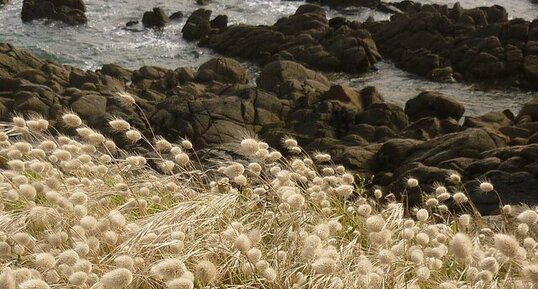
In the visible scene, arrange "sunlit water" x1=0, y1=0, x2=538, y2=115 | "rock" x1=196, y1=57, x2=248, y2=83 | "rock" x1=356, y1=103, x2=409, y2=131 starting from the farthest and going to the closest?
"sunlit water" x1=0, y1=0, x2=538, y2=115
"rock" x1=196, y1=57, x2=248, y2=83
"rock" x1=356, y1=103, x2=409, y2=131

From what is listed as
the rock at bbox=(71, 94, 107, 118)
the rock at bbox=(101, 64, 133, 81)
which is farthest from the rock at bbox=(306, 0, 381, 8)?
the rock at bbox=(71, 94, 107, 118)

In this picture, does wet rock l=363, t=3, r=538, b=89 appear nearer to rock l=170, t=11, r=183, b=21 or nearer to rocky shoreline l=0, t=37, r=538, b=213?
rocky shoreline l=0, t=37, r=538, b=213

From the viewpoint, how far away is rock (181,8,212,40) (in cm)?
3372

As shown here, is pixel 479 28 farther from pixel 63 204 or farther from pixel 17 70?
pixel 63 204

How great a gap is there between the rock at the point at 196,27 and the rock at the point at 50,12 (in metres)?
5.35

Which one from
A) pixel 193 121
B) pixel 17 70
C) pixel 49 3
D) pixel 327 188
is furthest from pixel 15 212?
pixel 49 3

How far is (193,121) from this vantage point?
18.6 meters

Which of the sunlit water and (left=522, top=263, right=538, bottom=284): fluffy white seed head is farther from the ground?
(left=522, top=263, right=538, bottom=284): fluffy white seed head

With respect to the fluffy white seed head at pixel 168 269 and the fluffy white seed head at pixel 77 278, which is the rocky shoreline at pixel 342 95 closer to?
the fluffy white seed head at pixel 77 278

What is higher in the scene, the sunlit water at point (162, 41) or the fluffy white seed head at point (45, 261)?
the fluffy white seed head at point (45, 261)

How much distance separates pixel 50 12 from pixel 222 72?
14.0 m

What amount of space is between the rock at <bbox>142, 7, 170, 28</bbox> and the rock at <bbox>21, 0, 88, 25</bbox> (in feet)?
9.71

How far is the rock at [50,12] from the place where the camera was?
35.4m

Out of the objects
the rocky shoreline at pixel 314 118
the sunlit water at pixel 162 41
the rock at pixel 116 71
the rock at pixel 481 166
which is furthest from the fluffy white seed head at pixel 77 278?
the rock at pixel 116 71
